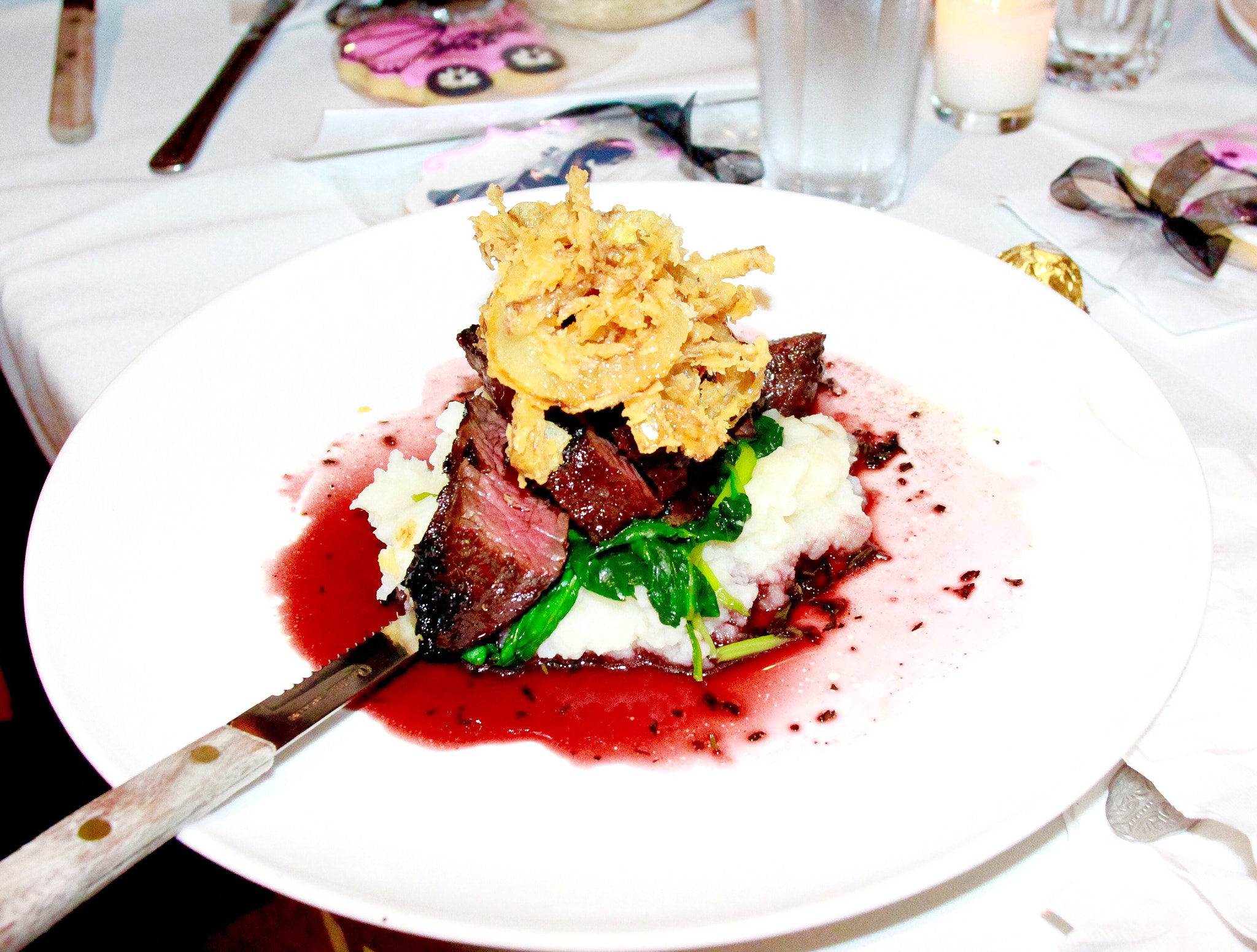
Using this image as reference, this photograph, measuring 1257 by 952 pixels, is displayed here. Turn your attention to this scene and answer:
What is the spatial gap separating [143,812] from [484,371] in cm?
111

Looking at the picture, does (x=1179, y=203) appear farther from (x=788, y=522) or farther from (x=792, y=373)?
(x=788, y=522)

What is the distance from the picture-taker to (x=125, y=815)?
133 centimetres

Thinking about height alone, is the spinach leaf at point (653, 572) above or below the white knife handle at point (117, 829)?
below

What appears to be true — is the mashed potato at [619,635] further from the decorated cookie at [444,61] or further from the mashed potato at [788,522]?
the decorated cookie at [444,61]

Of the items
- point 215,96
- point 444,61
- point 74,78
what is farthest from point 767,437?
point 74,78

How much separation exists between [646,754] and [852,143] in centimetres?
205

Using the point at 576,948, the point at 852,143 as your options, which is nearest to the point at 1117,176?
the point at 852,143

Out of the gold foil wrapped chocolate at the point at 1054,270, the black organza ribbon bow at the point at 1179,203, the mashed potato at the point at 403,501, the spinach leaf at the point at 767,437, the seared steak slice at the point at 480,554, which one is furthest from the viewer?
the black organza ribbon bow at the point at 1179,203

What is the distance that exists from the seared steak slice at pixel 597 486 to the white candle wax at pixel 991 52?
2.10 m

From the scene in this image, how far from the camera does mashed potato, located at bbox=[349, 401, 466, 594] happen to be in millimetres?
2062

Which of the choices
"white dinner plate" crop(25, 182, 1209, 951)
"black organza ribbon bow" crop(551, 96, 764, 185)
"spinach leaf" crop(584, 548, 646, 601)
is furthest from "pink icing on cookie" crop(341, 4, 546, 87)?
"spinach leaf" crop(584, 548, 646, 601)

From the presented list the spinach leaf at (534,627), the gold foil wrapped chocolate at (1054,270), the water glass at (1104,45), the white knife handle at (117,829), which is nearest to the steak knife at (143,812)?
the white knife handle at (117,829)

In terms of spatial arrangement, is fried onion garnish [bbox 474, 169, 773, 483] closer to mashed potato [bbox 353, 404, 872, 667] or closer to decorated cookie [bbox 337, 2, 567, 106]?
mashed potato [bbox 353, 404, 872, 667]

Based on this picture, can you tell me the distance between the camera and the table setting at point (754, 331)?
1.48 m
